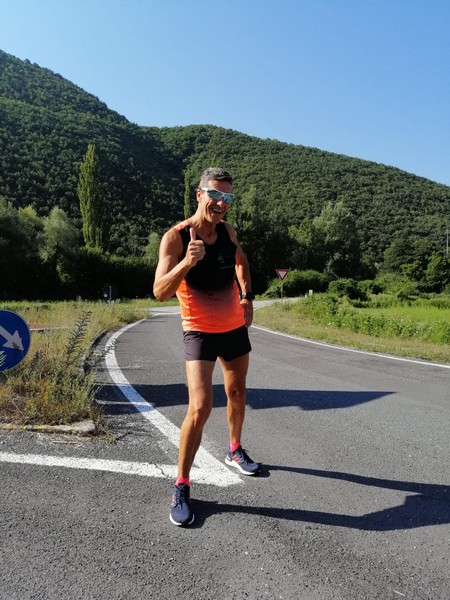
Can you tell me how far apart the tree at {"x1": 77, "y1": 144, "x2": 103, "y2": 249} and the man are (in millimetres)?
46352

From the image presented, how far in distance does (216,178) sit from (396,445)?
9.42 feet

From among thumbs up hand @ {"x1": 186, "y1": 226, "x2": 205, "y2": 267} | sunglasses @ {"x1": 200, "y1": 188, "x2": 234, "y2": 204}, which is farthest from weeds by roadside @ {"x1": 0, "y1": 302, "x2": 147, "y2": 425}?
sunglasses @ {"x1": 200, "y1": 188, "x2": 234, "y2": 204}

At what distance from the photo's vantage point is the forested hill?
62062mm

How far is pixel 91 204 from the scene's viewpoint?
159ft

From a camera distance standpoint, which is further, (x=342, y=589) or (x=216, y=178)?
(x=216, y=178)

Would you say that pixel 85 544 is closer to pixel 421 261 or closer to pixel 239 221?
pixel 239 221

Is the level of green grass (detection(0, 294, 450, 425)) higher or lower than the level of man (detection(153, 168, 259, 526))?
lower

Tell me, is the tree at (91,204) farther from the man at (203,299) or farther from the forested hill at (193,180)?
the man at (203,299)

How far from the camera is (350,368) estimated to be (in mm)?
8883

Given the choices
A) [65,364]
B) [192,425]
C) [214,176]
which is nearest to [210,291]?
[214,176]

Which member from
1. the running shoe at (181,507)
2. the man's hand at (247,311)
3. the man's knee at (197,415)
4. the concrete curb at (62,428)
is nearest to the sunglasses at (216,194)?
the man's hand at (247,311)

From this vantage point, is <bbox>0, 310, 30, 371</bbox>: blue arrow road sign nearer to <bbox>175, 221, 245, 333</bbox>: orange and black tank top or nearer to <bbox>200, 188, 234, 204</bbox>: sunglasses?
<bbox>175, 221, 245, 333</bbox>: orange and black tank top

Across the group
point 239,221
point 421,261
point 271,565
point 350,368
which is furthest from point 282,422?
point 421,261

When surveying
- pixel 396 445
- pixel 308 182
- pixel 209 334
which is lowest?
pixel 396 445
